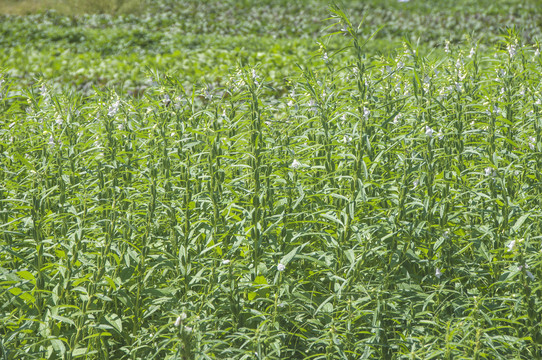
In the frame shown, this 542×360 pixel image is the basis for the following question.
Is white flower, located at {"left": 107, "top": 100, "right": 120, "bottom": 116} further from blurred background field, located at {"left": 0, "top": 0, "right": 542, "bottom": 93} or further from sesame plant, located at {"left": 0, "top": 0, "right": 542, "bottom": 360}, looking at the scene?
blurred background field, located at {"left": 0, "top": 0, "right": 542, "bottom": 93}

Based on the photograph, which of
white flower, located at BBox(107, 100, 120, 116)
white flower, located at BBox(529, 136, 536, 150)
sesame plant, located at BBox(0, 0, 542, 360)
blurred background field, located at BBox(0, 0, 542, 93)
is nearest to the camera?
sesame plant, located at BBox(0, 0, 542, 360)

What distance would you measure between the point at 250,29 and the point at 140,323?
1571cm

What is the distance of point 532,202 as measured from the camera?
3201mm

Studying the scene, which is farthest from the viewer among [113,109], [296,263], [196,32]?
[196,32]

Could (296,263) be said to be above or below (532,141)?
below

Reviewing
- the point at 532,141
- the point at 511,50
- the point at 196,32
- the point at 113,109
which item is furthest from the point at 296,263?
the point at 196,32

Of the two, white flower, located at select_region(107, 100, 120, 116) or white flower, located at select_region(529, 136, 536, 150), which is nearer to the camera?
white flower, located at select_region(529, 136, 536, 150)

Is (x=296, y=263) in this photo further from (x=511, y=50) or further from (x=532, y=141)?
(x=511, y=50)

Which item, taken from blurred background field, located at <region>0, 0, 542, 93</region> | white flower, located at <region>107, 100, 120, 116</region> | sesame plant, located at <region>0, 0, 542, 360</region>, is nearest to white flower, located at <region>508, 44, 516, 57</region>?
sesame plant, located at <region>0, 0, 542, 360</region>

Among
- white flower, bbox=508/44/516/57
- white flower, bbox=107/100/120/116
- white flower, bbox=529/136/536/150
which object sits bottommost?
white flower, bbox=529/136/536/150

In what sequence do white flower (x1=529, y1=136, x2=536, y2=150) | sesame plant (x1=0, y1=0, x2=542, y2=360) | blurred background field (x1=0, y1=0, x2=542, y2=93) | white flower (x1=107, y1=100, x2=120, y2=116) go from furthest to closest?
1. blurred background field (x1=0, y1=0, x2=542, y2=93)
2. white flower (x1=107, y1=100, x2=120, y2=116)
3. white flower (x1=529, y1=136, x2=536, y2=150)
4. sesame plant (x1=0, y1=0, x2=542, y2=360)

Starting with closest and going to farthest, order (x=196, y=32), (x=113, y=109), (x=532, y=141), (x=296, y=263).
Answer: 1. (x=296, y=263)
2. (x=532, y=141)
3. (x=113, y=109)
4. (x=196, y=32)

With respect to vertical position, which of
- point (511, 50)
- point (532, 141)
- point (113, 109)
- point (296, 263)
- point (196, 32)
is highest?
point (511, 50)

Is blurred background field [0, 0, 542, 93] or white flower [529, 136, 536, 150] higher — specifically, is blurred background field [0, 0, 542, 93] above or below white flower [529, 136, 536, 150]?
below
